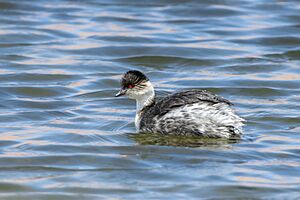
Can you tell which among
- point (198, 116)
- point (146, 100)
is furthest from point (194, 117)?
point (146, 100)

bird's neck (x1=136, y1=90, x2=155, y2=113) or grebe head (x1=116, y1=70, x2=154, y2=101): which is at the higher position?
grebe head (x1=116, y1=70, x2=154, y2=101)

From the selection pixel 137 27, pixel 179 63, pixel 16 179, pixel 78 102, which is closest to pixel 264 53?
pixel 179 63

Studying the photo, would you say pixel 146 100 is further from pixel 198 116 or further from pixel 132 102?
pixel 132 102

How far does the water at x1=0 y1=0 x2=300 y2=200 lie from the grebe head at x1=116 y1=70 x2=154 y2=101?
44cm

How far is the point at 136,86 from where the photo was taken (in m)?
11.4

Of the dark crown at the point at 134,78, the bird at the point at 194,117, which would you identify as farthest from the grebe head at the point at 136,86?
the bird at the point at 194,117

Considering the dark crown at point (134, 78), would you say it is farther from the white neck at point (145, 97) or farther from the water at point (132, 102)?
the water at point (132, 102)

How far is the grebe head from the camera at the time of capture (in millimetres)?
11401

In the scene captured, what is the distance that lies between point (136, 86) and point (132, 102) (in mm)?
1599

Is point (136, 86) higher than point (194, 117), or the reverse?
point (136, 86)

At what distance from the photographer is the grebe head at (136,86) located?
37.4 ft

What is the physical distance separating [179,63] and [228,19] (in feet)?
12.1

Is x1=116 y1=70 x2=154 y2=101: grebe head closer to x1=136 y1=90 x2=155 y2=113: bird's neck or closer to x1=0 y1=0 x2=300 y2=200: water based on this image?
x1=136 y1=90 x2=155 y2=113: bird's neck

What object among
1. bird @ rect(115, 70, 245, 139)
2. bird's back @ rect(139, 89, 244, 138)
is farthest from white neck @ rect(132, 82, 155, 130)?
bird's back @ rect(139, 89, 244, 138)
